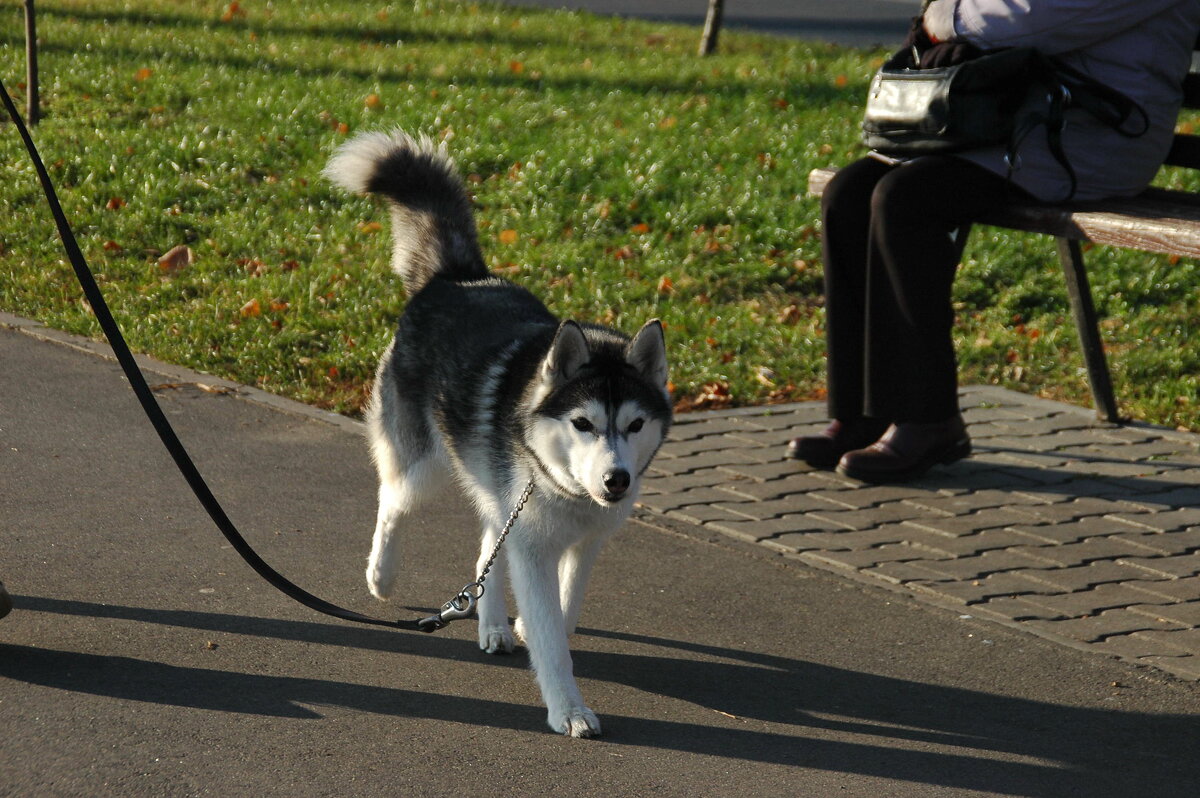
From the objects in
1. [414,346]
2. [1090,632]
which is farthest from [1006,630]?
[414,346]

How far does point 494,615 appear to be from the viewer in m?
4.42

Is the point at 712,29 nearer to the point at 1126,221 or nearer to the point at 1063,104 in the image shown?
the point at 1063,104

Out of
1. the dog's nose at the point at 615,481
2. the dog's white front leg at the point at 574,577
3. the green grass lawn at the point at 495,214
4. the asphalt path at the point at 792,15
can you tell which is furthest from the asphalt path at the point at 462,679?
the asphalt path at the point at 792,15

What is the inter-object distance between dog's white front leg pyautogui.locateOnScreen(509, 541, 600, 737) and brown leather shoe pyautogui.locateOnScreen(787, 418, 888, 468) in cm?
234

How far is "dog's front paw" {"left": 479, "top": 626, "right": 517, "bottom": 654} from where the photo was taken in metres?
4.39

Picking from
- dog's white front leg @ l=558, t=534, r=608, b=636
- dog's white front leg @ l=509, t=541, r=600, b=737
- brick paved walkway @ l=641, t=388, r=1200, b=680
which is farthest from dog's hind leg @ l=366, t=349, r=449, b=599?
brick paved walkway @ l=641, t=388, r=1200, b=680

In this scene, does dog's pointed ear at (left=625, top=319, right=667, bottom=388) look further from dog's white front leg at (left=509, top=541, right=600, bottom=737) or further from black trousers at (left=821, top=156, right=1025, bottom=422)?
black trousers at (left=821, top=156, right=1025, bottom=422)

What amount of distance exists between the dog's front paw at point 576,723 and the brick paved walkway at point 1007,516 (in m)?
1.56

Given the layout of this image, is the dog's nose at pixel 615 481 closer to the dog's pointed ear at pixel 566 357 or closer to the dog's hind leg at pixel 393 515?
the dog's pointed ear at pixel 566 357

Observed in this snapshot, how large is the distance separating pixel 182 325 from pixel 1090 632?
16.0 ft

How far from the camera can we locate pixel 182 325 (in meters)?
7.55

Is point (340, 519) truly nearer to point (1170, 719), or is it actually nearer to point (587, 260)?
point (1170, 719)

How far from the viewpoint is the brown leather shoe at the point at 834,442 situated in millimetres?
6160

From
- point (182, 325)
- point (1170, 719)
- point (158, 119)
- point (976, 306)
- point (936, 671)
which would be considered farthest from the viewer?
point (158, 119)
